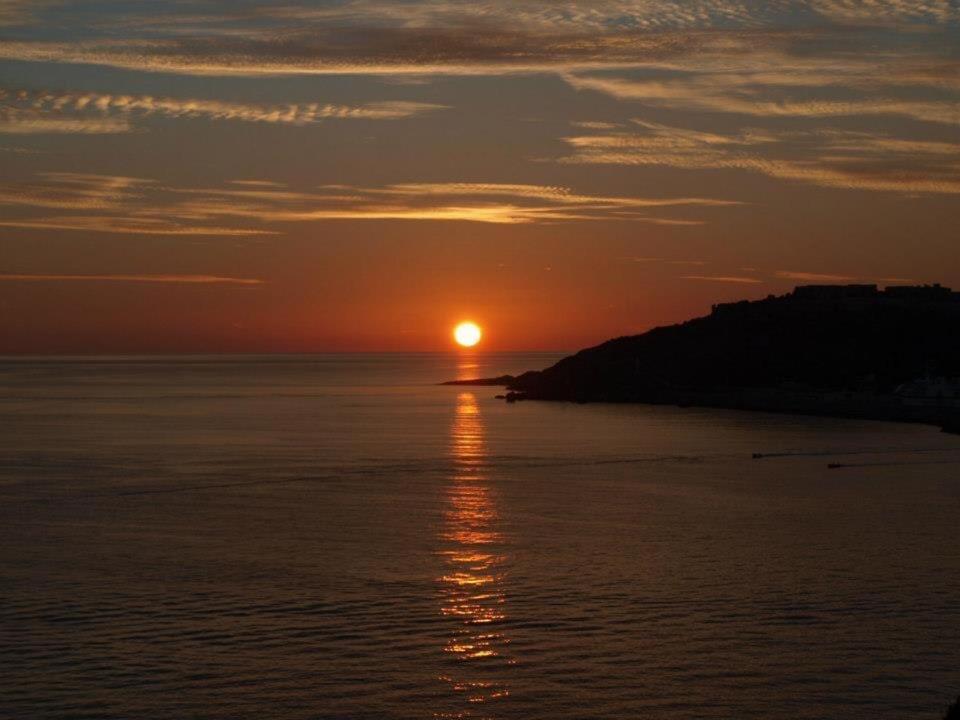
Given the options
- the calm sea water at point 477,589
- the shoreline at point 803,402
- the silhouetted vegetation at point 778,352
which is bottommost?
the calm sea water at point 477,589

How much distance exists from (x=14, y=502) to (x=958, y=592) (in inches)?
1485

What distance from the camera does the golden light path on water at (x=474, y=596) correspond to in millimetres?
26688

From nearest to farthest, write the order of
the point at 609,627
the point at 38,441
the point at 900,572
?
the point at 609,627, the point at 900,572, the point at 38,441

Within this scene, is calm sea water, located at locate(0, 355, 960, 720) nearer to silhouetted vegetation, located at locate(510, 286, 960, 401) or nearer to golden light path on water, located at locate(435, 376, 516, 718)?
golden light path on water, located at locate(435, 376, 516, 718)

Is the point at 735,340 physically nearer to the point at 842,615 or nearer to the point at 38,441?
the point at 38,441

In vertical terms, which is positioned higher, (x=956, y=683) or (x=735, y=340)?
(x=735, y=340)

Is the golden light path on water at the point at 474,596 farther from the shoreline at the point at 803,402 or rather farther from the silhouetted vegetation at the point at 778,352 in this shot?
the silhouetted vegetation at the point at 778,352

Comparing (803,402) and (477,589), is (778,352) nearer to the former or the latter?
(803,402)

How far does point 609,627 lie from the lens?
31188 mm

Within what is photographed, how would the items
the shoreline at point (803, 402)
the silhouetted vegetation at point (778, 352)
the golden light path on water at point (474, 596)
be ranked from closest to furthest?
the golden light path on water at point (474, 596) < the shoreline at point (803, 402) < the silhouetted vegetation at point (778, 352)

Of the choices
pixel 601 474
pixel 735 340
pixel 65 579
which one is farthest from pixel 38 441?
pixel 735 340

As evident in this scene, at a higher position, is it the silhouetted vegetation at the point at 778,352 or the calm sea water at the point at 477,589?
the silhouetted vegetation at the point at 778,352

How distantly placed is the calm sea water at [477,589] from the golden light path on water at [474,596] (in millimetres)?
101

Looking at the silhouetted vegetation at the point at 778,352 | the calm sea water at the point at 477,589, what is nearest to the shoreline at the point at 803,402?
the silhouetted vegetation at the point at 778,352
